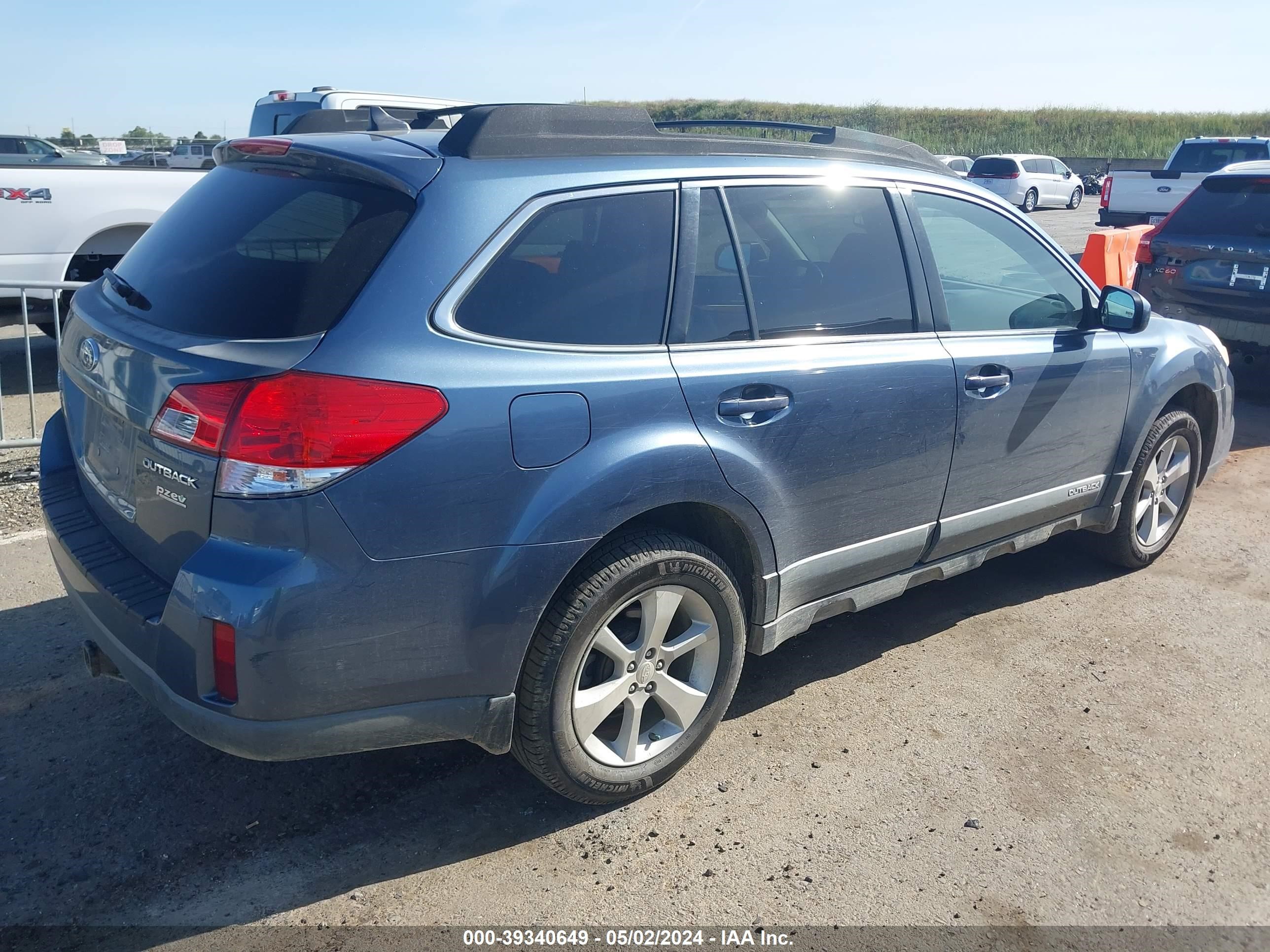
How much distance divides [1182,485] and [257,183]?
14.7ft

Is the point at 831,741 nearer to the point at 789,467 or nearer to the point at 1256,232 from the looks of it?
the point at 789,467

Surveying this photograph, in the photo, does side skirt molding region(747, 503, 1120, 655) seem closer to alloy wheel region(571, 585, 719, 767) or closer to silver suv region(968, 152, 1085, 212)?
alloy wheel region(571, 585, 719, 767)

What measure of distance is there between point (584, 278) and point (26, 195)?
6204 mm

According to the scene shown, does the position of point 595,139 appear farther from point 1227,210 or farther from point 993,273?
point 1227,210

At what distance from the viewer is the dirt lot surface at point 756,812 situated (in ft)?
9.14

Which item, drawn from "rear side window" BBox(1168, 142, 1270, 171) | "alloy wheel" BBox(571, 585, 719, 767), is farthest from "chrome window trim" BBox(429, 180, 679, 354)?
"rear side window" BBox(1168, 142, 1270, 171)

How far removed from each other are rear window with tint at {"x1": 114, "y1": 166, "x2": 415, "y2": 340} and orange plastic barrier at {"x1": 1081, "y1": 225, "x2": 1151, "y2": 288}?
9442mm

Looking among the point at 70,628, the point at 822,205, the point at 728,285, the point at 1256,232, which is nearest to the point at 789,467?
→ the point at 728,285

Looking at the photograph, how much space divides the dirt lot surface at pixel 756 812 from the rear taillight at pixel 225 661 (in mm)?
635

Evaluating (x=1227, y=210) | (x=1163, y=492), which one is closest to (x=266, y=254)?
(x=1163, y=492)

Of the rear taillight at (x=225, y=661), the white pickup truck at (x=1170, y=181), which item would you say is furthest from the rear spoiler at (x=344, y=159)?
the white pickup truck at (x=1170, y=181)

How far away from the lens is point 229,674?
2475mm

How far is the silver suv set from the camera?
1195 inches

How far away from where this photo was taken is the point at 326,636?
8.11ft
